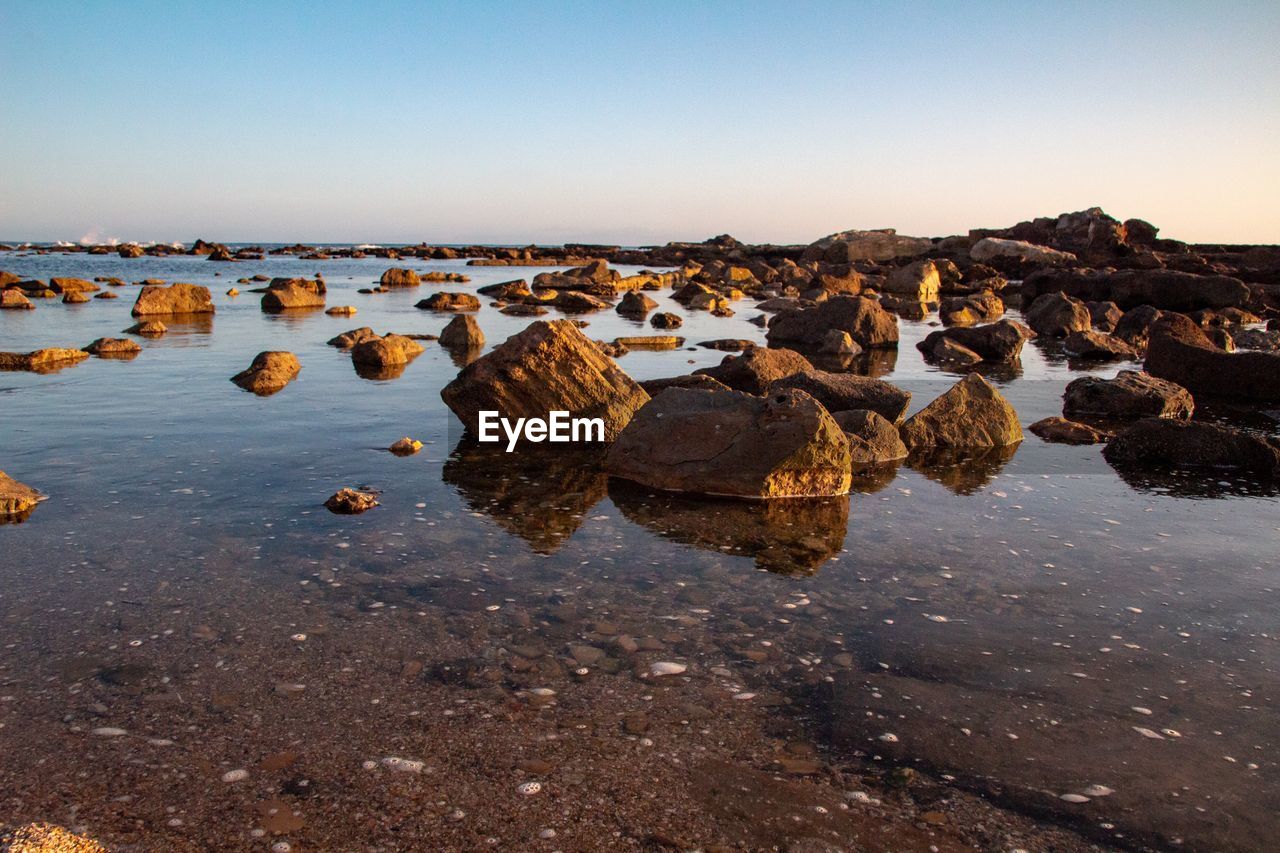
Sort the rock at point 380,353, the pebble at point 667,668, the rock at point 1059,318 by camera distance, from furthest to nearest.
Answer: the rock at point 1059,318, the rock at point 380,353, the pebble at point 667,668

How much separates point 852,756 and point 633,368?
11.8m

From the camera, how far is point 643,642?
4.73 meters

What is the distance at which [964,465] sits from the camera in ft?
30.0

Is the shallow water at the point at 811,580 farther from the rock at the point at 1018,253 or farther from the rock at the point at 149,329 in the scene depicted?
the rock at the point at 1018,253

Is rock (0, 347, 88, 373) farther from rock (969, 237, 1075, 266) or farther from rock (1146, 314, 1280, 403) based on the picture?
rock (969, 237, 1075, 266)

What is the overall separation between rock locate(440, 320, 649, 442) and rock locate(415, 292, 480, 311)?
18584mm

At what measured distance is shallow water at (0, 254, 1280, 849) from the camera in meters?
3.86

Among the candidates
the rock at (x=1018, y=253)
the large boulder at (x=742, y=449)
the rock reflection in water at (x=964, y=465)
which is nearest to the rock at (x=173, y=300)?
the large boulder at (x=742, y=449)

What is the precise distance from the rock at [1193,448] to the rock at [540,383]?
17.2ft

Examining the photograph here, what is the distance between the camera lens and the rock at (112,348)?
15930 mm

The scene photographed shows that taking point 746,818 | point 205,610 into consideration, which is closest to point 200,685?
point 205,610

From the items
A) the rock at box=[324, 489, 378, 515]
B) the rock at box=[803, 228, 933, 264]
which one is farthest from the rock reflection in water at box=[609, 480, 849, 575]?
the rock at box=[803, 228, 933, 264]

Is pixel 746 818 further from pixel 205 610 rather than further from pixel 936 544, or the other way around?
pixel 936 544

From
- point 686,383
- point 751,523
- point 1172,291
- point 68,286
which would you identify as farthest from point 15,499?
point 1172,291
